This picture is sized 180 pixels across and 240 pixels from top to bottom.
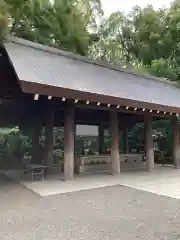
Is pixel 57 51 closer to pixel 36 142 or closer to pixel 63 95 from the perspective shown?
pixel 36 142

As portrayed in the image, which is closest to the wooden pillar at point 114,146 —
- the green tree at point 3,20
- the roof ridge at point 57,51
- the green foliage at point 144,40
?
the roof ridge at point 57,51

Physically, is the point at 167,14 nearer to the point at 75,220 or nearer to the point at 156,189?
the point at 156,189

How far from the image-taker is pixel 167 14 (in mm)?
19891

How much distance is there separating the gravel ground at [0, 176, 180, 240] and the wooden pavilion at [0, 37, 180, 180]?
2.21 metres

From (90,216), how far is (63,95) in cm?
316

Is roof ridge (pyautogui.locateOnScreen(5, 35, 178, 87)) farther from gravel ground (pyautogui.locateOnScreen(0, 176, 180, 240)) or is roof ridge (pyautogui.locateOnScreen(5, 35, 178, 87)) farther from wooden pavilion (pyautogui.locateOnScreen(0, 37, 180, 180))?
gravel ground (pyautogui.locateOnScreen(0, 176, 180, 240))

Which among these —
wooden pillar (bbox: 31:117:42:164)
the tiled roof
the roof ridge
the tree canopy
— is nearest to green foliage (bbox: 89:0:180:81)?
the tree canopy

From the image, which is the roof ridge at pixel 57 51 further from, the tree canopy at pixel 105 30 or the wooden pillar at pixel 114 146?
the wooden pillar at pixel 114 146

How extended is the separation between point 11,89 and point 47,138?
211 cm

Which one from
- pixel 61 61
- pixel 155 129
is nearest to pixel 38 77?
pixel 61 61

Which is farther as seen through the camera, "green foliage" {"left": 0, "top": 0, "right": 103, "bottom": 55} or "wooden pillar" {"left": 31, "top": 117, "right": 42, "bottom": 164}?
"green foliage" {"left": 0, "top": 0, "right": 103, "bottom": 55}

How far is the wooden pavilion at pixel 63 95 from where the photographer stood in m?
6.52

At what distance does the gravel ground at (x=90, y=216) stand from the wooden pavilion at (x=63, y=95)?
7.25ft

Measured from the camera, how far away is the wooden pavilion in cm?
652
